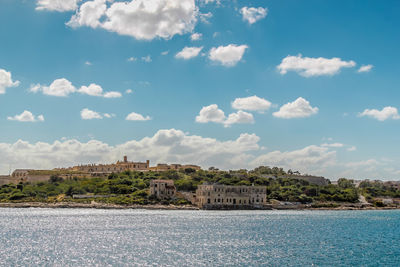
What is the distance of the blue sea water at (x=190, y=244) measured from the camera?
1515 inches

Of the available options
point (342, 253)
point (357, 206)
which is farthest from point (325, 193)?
point (342, 253)

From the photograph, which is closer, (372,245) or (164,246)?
(164,246)

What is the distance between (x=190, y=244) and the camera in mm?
47469

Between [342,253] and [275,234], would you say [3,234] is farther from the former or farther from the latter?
[342,253]

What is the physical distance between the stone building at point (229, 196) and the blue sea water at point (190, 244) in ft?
124

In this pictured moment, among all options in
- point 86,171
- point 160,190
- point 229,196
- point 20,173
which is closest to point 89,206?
point 160,190

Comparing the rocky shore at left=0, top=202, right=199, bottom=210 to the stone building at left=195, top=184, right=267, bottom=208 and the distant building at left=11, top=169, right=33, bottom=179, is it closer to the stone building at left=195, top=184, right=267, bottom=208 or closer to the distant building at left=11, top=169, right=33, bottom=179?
the stone building at left=195, top=184, right=267, bottom=208

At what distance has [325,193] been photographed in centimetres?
14000

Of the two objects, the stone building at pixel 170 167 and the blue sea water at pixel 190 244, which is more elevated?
the stone building at pixel 170 167

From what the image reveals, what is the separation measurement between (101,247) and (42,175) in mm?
111658

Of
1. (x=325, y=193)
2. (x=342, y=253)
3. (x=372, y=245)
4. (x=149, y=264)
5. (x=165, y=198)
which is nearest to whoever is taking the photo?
(x=149, y=264)

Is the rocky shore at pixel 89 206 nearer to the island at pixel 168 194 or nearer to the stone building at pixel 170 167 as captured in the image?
the island at pixel 168 194

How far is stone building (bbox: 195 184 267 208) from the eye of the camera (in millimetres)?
107375

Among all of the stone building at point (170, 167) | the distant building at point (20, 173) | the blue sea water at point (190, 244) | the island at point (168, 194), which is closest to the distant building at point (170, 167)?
the stone building at point (170, 167)
